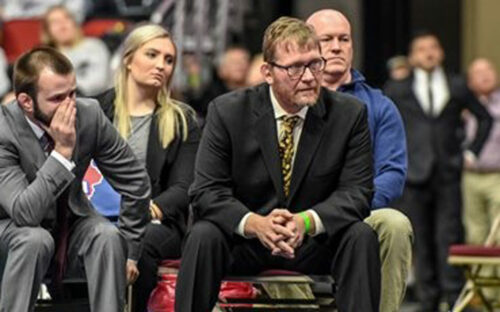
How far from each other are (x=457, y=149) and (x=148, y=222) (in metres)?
7.30

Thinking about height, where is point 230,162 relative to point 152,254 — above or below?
above

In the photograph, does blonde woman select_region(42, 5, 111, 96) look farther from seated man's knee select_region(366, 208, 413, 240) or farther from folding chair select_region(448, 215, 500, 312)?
seated man's knee select_region(366, 208, 413, 240)

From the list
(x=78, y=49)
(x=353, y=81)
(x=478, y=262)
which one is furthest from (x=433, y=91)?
(x=353, y=81)

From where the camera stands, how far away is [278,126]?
10070mm

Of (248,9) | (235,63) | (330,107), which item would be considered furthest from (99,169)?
(248,9)

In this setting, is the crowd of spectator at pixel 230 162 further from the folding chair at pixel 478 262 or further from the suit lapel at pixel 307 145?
the folding chair at pixel 478 262

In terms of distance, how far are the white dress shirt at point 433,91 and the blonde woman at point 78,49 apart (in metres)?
2.64

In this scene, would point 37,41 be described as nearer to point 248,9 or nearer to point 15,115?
point 248,9

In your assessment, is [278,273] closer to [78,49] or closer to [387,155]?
[387,155]

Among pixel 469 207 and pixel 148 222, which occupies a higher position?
pixel 148 222

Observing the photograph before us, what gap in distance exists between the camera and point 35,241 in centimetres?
958

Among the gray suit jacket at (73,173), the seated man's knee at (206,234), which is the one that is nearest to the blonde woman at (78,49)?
the gray suit jacket at (73,173)

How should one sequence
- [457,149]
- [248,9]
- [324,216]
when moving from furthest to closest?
1. [248,9]
2. [457,149]
3. [324,216]

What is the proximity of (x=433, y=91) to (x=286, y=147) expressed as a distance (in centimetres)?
729
